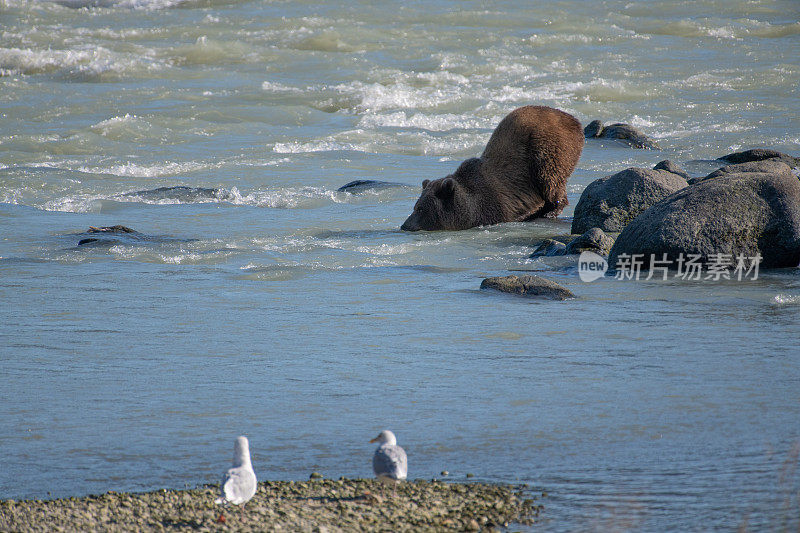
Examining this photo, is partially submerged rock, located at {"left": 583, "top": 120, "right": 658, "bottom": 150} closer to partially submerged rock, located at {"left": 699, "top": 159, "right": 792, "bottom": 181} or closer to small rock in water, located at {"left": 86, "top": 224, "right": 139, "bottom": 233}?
partially submerged rock, located at {"left": 699, "top": 159, "right": 792, "bottom": 181}

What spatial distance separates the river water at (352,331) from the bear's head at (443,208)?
0.43 m

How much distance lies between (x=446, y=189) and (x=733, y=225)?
371 centimetres

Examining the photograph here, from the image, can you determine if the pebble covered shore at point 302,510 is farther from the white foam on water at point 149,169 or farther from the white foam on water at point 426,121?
the white foam on water at point 426,121

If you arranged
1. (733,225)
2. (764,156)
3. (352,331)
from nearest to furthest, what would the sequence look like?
(352,331), (733,225), (764,156)

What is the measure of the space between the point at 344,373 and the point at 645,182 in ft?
18.4

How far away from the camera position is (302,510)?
169 inches

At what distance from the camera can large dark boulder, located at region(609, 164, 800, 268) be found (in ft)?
29.2

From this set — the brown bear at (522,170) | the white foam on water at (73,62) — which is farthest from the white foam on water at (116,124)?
the brown bear at (522,170)

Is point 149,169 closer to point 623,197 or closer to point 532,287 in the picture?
point 623,197

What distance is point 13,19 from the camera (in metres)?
33.6

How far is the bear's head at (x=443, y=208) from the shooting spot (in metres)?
11.6

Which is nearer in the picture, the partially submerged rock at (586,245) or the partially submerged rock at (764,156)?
the partially submerged rock at (586,245)

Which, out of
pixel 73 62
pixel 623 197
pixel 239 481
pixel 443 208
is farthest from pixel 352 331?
pixel 73 62

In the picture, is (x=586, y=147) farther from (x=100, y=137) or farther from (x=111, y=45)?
(x=111, y=45)
